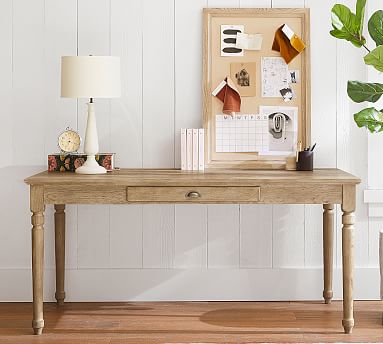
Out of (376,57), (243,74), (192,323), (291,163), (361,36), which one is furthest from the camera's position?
(243,74)

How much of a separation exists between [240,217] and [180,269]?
1.48ft

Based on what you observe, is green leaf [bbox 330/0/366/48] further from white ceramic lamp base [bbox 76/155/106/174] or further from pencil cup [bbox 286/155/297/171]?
white ceramic lamp base [bbox 76/155/106/174]

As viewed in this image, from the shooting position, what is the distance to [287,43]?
4.21 m

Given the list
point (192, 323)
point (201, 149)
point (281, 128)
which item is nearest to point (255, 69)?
point (281, 128)

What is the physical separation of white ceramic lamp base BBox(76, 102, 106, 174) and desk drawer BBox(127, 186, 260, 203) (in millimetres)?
333

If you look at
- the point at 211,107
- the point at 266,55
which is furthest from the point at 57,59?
the point at 266,55

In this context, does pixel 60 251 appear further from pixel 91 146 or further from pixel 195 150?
pixel 195 150

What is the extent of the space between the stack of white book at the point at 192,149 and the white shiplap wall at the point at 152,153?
202 millimetres

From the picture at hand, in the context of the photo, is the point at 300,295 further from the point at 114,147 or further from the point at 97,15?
the point at 97,15

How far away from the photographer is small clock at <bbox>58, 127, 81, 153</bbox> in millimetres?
4105

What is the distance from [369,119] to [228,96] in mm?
798

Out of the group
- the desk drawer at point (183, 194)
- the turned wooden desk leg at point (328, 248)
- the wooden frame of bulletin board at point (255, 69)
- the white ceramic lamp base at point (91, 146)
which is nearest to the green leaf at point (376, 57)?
the wooden frame of bulletin board at point (255, 69)

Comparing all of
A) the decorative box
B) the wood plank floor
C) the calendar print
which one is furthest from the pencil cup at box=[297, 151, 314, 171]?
the decorative box

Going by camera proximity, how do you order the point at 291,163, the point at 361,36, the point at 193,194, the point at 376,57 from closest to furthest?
the point at 376,57 → the point at 193,194 → the point at 361,36 → the point at 291,163
